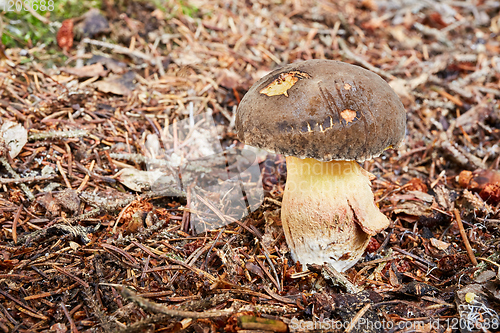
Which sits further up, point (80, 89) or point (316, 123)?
point (316, 123)

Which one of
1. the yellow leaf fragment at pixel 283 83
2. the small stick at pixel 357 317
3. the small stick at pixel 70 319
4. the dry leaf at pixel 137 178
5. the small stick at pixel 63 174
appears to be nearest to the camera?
the small stick at pixel 70 319

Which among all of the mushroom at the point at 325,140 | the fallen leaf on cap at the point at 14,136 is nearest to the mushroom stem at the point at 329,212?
the mushroom at the point at 325,140

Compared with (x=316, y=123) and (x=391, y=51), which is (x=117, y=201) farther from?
(x=391, y=51)

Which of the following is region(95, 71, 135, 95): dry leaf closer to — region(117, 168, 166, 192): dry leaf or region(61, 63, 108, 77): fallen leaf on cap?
region(61, 63, 108, 77): fallen leaf on cap

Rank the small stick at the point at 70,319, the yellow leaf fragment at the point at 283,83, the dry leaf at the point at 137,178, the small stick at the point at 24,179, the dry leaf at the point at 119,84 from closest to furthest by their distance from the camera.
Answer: the small stick at the point at 70,319, the yellow leaf fragment at the point at 283,83, the small stick at the point at 24,179, the dry leaf at the point at 137,178, the dry leaf at the point at 119,84

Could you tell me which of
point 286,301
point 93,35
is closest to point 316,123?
point 286,301

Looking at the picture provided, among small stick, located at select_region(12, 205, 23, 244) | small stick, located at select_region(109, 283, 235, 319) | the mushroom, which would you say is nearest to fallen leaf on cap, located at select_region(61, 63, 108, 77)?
small stick, located at select_region(12, 205, 23, 244)

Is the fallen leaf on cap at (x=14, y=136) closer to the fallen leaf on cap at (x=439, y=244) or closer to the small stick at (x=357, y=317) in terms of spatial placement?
the small stick at (x=357, y=317)

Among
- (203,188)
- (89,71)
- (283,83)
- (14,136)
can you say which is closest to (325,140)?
(283,83)

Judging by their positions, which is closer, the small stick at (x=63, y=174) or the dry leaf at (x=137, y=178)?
the small stick at (x=63, y=174)
